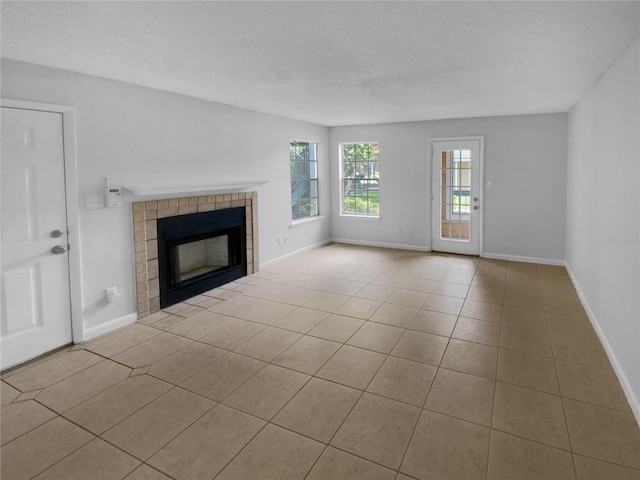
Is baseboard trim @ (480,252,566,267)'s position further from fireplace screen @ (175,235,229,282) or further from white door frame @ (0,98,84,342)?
white door frame @ (0,98,84,342)

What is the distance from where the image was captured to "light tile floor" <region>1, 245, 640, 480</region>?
2035 millimetres

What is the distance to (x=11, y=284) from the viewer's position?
9.92ft

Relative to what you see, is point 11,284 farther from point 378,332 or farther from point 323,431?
point 378,332

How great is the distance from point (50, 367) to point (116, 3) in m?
2.68

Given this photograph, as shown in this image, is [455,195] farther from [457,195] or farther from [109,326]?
[109,326]

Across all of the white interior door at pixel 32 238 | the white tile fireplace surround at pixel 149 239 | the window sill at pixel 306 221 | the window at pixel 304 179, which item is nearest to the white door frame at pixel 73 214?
the white interior door at pixel 32 238

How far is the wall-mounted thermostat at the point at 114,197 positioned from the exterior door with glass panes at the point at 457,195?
506cm

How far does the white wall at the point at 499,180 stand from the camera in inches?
234

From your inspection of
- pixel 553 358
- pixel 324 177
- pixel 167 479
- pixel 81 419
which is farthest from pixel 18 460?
pixel 324 177

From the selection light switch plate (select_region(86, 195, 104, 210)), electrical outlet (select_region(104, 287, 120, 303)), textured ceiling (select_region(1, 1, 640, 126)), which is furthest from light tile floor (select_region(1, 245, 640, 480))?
textured ceiling (select_region(1, 1, 640, 126))

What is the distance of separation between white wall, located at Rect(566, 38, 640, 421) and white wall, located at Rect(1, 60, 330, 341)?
160 inches

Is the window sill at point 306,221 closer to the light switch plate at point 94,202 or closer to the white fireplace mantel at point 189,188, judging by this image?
the white fireplace mantel at point 189,188

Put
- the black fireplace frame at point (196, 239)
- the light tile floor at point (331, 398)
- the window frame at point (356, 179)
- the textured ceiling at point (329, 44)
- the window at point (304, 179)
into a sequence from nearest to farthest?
1. the light tile floor at point (331, 398)
2. the textured ceiling at point (329, 44)
3. the black fireplace frame at point (196, 239)
4. the window at point (304, 179)
5. the window frame at point (356, 179)

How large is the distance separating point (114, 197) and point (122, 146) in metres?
0.51
